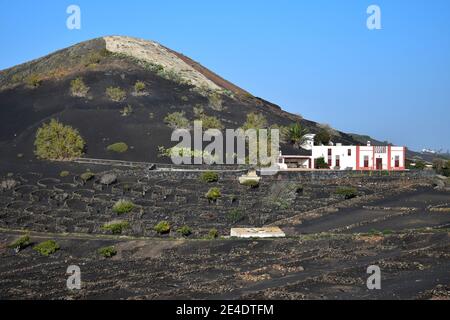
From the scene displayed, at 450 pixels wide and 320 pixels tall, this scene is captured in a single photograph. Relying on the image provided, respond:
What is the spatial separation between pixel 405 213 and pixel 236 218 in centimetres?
1358

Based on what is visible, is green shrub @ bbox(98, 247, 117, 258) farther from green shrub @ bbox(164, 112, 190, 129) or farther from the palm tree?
the palm tree

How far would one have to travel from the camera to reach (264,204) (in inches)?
2104

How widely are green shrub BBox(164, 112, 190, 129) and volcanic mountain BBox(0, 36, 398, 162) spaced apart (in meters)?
1.91

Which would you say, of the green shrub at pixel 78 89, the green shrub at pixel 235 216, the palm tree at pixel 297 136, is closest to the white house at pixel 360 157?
the palm tree at pixel 297 136

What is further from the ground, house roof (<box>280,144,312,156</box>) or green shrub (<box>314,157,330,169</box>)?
house roof (<box>280,144,312,156</box>)

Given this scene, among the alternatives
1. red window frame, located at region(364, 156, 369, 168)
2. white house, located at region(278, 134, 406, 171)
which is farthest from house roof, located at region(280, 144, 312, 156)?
red window frame, located at region(364, 156, 369, 168)

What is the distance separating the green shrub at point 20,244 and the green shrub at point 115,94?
2367 inches

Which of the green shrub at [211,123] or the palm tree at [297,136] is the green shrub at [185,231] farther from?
the palm tree at [297,136]

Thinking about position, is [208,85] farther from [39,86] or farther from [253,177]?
[253,177]

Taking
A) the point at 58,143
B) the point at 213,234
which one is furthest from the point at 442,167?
the point at 58,143

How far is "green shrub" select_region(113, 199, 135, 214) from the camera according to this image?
50.6 metres

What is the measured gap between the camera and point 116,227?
149 feet

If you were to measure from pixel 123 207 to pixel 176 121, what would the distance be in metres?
39.1

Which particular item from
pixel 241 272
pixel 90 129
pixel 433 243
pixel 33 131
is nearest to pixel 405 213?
pixel 433 243
